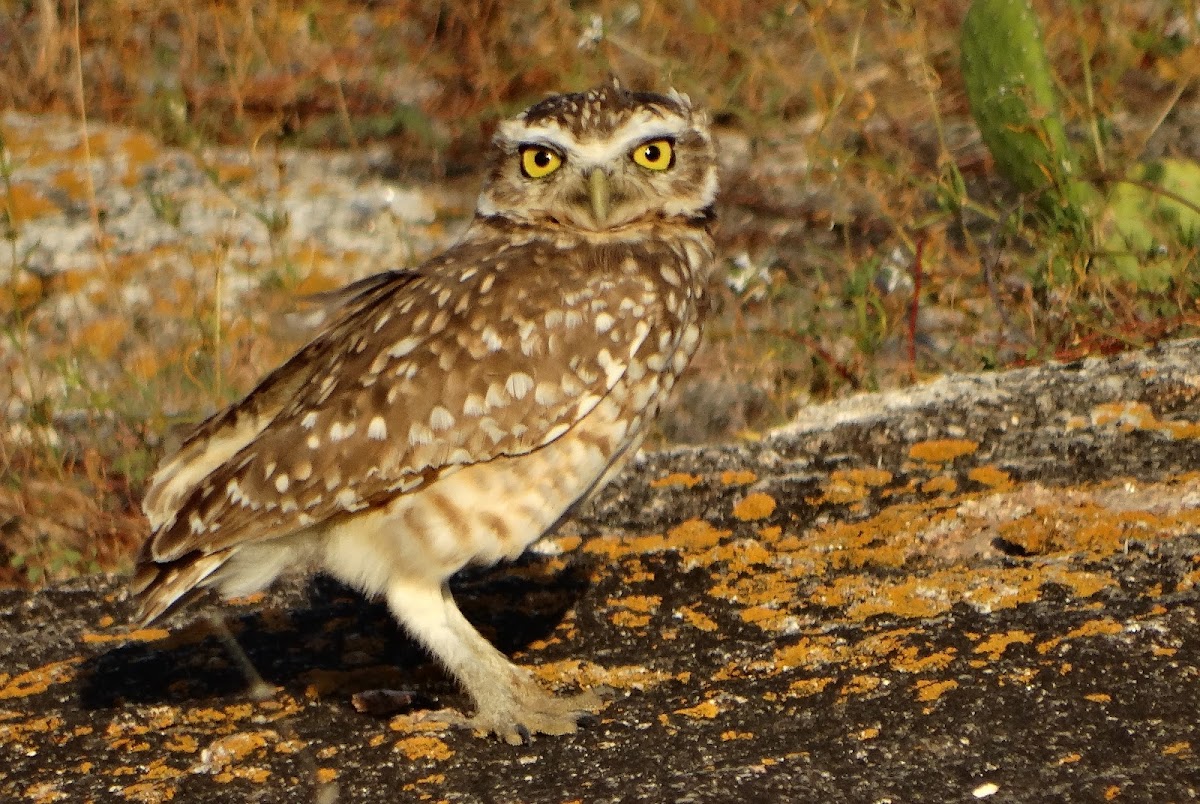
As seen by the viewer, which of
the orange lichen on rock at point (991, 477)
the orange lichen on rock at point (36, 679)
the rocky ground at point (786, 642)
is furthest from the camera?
the orange lichen on rock at point (991, 477)

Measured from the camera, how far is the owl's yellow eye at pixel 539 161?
4.29 meters

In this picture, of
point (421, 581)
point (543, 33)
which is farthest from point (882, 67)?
point (421, 581)

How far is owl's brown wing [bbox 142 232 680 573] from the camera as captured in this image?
11.8 ft

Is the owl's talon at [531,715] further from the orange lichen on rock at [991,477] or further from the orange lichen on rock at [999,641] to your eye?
the orange lichen on rock at [991,477]

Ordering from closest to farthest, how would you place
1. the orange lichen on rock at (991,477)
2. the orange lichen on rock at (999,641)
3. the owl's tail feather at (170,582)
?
1. the orange lichen on rock at (999,641)
2. the owl's tail feather at (170,582)
3. the orange lichen on rock at (991,477)

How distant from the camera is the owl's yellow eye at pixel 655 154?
4.30 m

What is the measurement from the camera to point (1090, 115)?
5.83 m

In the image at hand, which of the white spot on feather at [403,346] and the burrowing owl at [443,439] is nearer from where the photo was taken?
the burrowing owl at [443,439]

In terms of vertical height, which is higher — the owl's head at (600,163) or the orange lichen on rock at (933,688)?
the owl's head at (600,163)

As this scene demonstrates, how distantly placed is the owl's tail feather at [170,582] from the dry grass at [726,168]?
1627 millimetres

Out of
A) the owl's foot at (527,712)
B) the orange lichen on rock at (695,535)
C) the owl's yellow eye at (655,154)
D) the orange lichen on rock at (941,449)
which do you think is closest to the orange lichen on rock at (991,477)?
the orange lichen on rock at (941,449)

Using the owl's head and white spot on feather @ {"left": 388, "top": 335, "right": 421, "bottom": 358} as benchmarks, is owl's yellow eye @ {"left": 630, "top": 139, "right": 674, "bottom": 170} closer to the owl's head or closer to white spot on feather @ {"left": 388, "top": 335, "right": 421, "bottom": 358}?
the owl's head

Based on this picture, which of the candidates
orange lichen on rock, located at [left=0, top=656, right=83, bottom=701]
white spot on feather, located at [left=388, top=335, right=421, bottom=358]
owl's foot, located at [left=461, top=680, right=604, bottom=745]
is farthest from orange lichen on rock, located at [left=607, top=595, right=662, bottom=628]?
orange lichen on rock, located at [left=0, top=656, right=83, bottom=701]

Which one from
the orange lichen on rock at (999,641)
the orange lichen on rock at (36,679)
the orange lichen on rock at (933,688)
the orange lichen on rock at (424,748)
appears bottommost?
the orange lichen on rock at (424,748)
